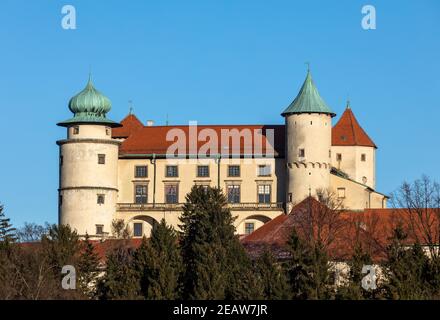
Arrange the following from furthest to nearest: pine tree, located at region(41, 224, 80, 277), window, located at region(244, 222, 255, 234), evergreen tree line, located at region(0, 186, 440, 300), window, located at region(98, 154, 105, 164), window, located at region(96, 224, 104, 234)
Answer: window, located at region(98, 154, 105, 164) < window, located at region(244, 222, 255, 234) < window, located at region(96, 224, 104, 234) < pine tree, located at region(41, 224, 80, 277) < evergreen tree line, located at region(0, 186, 440, 300)

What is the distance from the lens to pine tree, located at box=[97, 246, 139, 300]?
76.3 m

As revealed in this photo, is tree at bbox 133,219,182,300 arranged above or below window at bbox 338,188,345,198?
below

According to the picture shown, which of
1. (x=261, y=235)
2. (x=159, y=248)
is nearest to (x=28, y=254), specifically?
(x=159, y=248)

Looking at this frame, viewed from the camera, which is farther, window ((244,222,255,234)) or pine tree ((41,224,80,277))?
window ((244,222,255,234))

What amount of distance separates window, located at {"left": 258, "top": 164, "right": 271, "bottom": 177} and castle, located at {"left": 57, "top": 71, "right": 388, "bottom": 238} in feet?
0.21

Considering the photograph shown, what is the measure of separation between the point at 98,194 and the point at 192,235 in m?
24.4

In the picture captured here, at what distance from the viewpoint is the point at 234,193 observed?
381ft

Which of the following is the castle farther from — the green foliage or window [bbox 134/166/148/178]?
the green foliage

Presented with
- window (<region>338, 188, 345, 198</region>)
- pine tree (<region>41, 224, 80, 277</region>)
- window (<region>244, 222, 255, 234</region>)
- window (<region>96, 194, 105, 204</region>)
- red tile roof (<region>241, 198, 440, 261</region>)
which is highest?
window (<region>338, 188, 345, 198</region>)

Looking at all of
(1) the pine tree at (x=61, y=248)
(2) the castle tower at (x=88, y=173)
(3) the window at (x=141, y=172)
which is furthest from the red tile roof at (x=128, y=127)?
(1) the pine tree at (x=61, y=248)

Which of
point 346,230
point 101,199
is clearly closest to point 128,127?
point 101,199

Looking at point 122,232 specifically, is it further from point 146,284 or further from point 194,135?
point 146,284

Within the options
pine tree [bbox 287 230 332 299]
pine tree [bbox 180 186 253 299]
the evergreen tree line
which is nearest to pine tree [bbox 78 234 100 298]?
the evergreen tree line

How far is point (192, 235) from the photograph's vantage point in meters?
91.0
